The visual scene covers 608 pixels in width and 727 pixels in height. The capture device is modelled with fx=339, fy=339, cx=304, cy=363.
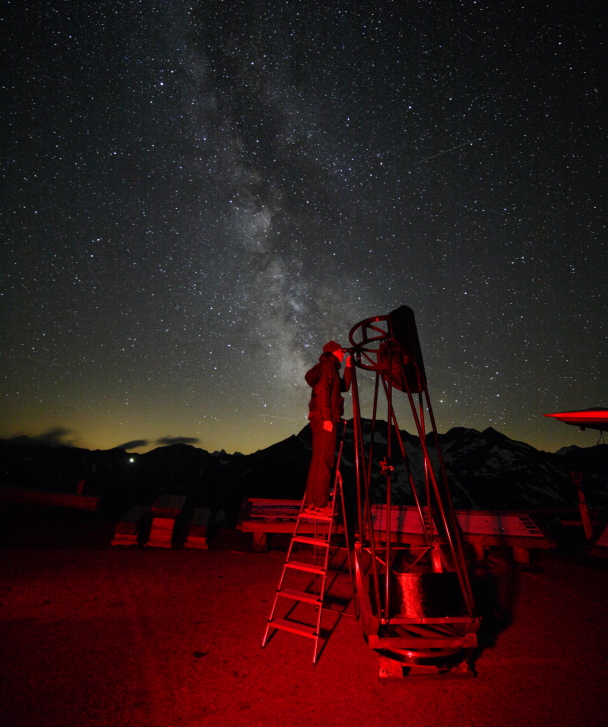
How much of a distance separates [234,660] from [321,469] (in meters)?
2.60

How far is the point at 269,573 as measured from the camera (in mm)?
6711

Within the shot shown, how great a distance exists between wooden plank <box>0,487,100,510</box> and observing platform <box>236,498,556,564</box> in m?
4.49

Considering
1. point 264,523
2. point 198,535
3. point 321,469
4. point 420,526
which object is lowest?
point 198,535

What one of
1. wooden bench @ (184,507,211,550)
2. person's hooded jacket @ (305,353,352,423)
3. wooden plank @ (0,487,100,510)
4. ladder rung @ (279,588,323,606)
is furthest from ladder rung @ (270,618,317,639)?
wooden plank @ (0,487,100,510)

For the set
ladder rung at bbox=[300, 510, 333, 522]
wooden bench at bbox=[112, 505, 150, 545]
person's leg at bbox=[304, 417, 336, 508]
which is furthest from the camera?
wooden bench at bbox=[112, 505, 150, 545]

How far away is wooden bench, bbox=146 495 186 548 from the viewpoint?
26.5 ft

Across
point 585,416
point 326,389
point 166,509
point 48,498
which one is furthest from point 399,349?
point 48,498

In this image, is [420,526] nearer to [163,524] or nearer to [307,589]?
[307,589]

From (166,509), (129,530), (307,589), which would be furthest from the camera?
(166,509)

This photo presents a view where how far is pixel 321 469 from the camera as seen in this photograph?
553 cm

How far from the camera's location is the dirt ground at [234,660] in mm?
2936

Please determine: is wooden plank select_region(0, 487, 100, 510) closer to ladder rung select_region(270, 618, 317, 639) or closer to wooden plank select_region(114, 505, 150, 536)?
wooden plank select_region(114, 505, 150, 536)

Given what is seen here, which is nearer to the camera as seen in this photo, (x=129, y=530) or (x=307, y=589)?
(x=307, y=589)

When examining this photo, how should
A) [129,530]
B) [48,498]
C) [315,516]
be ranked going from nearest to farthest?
[315,516] < [129,530] < [48,498]
